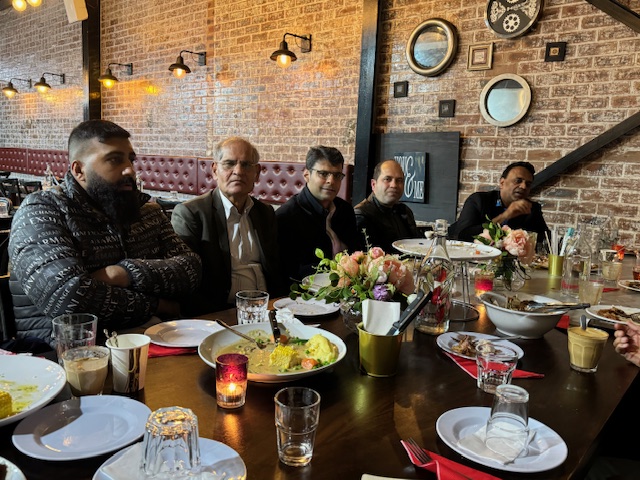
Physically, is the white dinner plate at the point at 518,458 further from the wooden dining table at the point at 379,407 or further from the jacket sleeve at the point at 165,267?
the jacket sleeve at the point at 165,267

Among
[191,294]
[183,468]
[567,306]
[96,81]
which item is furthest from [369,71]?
[96,81]

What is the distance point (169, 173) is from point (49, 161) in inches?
143

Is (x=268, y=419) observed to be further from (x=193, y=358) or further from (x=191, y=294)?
(x=191, y=294)

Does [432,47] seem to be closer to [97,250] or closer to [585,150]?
[585,150]

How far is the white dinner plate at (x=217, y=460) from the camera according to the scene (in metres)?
0.78

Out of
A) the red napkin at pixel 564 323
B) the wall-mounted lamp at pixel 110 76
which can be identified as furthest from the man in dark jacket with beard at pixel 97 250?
the wall-mounted lamp at pixel 110 76

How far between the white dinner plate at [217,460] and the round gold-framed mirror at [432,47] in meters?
4.36

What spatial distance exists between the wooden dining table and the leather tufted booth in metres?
3.95

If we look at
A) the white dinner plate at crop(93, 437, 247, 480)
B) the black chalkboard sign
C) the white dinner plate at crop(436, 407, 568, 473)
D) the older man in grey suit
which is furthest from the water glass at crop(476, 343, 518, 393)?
the black chalkboard sign

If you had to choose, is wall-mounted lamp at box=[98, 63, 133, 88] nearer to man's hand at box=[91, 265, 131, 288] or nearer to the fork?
man's hand at box=[91, 265, 131, 288]

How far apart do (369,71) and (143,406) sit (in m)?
4.52

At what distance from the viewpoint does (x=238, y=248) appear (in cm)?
260

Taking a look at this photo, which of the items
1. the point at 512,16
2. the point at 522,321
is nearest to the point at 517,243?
the point at 522,321

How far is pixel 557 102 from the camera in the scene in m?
4.05
